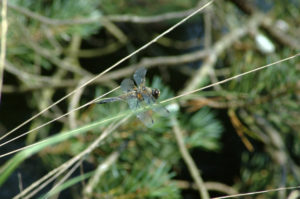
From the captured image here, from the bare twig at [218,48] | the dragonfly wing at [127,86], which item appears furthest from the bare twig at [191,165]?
the dragonfly wing at [127,86]

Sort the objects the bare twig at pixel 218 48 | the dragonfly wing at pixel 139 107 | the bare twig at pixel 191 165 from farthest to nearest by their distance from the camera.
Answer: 1. the bare twig at pixel 218 48
2. the bare twig at pixel 191 165
3. the dragonfly wing at pixel 139 107

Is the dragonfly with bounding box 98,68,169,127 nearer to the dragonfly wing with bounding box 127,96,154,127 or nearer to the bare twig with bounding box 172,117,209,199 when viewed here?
the dragonfly wing with bounding box 127,96,154,127

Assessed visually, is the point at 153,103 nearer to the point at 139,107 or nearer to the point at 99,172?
the point at 139,107

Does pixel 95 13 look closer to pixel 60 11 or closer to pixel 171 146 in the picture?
pixel 60 11

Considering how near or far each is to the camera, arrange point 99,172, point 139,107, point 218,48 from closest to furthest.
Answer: point 139,107 → point 99,172 → point 218,48

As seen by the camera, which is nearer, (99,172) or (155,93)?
(155,93)

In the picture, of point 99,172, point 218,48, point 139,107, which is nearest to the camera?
point 139,107

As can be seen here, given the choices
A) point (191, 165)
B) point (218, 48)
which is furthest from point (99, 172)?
point (218, 48)

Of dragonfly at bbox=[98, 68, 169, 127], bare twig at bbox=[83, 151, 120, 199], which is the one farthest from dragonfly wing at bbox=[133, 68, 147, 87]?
bare twig at bbox=[83, 151, 120, 199]

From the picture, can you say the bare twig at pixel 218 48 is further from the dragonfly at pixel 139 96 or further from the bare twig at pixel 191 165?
the dragonfly at pixel 139 96

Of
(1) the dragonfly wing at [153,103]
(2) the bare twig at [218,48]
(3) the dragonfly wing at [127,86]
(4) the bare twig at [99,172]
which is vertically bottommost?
(4) the bare twig at [99,172]

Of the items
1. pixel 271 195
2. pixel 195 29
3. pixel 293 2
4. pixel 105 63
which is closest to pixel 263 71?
pixel 271 195

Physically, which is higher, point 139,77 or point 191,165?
point 139,77
